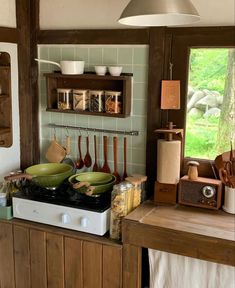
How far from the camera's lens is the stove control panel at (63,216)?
214 cm

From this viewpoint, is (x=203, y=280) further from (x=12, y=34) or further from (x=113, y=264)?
(x=12, y=34)

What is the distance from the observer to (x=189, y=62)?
229 centimetres

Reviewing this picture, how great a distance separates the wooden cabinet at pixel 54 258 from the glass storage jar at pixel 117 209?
0.19 ft

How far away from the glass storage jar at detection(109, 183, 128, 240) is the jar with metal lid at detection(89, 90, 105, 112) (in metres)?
0.53

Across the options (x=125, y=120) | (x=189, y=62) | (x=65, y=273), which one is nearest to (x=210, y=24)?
(x=189, y=62)

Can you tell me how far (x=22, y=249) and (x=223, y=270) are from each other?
3.56ft

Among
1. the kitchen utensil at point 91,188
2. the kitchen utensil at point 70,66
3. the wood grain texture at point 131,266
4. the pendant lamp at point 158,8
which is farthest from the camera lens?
the kitchen utensil at point 70,66

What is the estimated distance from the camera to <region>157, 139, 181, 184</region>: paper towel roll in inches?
87.7

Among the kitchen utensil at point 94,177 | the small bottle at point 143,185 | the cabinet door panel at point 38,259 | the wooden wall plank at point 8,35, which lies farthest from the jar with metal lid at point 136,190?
the wooden wall plank at point 8,35

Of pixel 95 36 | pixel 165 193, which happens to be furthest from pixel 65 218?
pixel 95 36

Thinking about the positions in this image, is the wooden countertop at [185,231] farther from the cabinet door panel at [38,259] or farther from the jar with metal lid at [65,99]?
the jar with metal lid at [65,99]

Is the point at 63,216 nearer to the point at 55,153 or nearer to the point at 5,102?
the point at 55,153

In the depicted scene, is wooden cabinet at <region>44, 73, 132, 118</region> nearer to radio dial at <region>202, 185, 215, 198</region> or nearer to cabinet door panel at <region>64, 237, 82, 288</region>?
radio dial at <region>202, 185, 215, 198</region>

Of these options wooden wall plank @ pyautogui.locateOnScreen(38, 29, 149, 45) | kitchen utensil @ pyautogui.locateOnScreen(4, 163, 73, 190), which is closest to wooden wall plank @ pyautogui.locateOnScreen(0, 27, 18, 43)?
wooden wall plank @ pyautogui.locateOnScreen(38, 29, 149, 45)
